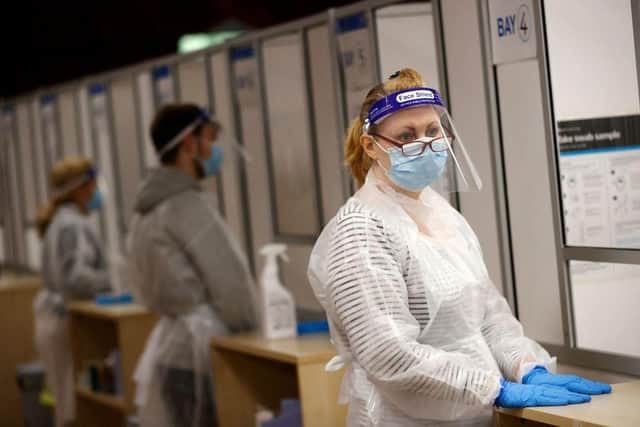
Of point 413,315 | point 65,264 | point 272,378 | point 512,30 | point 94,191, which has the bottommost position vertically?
point 272,378

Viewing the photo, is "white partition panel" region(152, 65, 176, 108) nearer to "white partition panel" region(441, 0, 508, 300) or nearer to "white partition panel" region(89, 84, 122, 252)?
"white partition panel" region(89, 84, 122, 252)

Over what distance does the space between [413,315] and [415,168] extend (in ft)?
1.16

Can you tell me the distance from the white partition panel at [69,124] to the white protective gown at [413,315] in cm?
392

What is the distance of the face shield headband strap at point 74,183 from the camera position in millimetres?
5438

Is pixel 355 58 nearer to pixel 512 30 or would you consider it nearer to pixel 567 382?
pixel 512 30

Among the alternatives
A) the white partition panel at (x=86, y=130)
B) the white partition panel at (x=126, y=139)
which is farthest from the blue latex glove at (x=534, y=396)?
the white partition panel at (x=86, y=130)

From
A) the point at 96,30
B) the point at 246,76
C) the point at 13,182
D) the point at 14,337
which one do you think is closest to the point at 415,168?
the point at 246,76

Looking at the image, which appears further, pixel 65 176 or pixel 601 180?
pixel 65 176

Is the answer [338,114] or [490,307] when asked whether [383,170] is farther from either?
[338,114]

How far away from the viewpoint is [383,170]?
2529 mm

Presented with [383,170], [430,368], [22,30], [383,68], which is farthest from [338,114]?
[22,30]

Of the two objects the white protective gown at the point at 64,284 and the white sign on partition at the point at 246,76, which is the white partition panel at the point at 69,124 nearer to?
the white protective gown at the point at 64,284

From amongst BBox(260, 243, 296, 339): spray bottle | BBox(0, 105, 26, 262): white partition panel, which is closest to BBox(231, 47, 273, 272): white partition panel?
BBox(260, 243, 296, 339): spray bottle

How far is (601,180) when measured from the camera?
277cm
